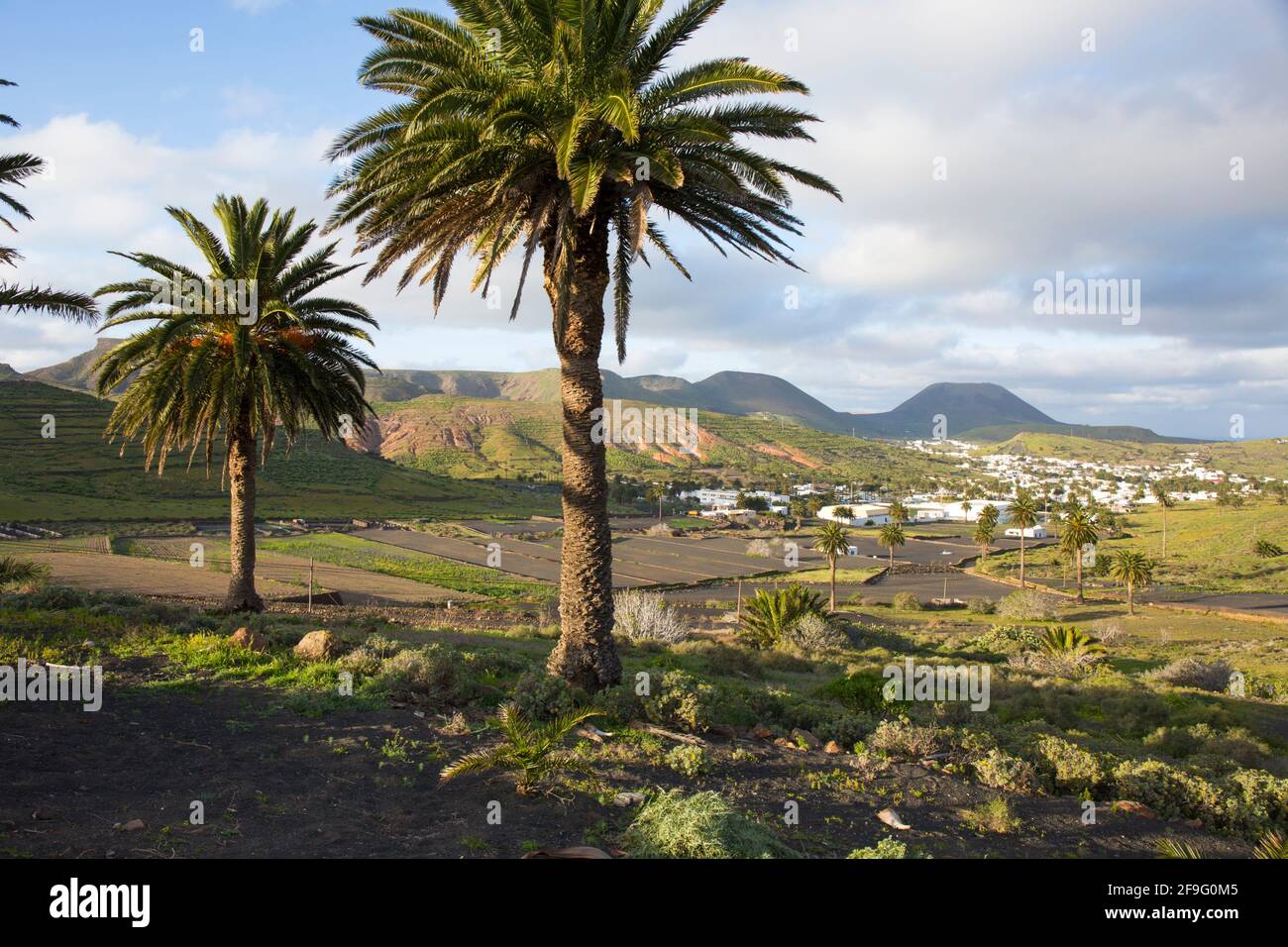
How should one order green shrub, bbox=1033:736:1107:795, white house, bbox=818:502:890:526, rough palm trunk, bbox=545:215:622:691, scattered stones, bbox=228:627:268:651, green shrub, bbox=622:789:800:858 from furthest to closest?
1. white house, bbox=818:502:890:526
2. scattered stones, bbox=228:627:268:651
3. rough palm trunk, bbox=545:215:622:691
4. green shrub, bbox=1033:736:1107:795
5. green shrub, bbox=622:789:800:858

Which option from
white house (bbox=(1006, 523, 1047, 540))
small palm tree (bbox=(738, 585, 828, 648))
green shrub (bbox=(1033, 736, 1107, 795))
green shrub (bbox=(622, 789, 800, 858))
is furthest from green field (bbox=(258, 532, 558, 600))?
white house (bbox=(1006, 523, 1047, 540))

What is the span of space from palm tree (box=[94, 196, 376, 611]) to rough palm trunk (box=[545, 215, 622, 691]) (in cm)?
786

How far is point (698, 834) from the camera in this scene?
5.61 m

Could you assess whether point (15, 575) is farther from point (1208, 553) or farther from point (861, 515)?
point (861, 515)

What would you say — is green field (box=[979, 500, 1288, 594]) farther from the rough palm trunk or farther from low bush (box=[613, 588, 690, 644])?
the rough palm trunk

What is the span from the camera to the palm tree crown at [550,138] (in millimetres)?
9758

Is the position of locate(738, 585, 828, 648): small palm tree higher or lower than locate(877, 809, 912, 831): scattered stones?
lower

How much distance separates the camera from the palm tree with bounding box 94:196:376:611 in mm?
16047

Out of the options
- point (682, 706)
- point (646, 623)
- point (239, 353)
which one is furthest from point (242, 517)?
point (682, 706)

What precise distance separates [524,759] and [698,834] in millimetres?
2127

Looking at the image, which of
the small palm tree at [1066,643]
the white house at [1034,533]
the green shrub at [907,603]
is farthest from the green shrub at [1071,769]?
the white house at [1034,533]

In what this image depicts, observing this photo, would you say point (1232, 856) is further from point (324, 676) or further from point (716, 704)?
point (324, 676)
